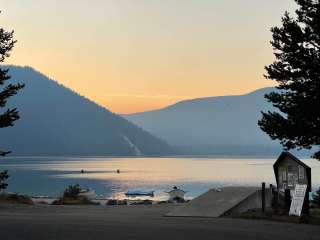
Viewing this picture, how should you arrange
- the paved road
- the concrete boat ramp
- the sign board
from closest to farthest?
the paved road < the sign board < the concrete boat ramp

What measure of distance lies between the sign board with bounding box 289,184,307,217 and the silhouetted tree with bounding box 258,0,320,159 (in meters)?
5.27

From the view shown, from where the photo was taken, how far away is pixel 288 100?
1023 inches

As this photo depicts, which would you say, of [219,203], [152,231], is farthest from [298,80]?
[152,231]

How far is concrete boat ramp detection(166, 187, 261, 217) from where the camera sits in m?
21.5

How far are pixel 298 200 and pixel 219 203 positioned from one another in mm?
3813

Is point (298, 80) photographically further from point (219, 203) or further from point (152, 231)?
point (152, 231)

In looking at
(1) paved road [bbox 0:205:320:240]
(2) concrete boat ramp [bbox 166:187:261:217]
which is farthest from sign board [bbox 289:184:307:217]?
(2) concrete boat ramp [bbox 166:187:261:217]

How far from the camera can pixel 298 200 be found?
1975cm

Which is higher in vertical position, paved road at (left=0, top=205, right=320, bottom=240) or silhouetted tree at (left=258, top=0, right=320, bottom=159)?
silhouetted tree at (left=258, top=0, right=320, bottom=159)

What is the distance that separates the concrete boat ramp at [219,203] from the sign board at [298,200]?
248 centimetres

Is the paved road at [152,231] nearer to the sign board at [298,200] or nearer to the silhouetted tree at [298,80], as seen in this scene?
the sign board at [298,200]

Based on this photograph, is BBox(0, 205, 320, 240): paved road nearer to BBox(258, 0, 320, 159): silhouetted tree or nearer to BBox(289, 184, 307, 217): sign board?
BBox(289, 184, 307, 217): sign board

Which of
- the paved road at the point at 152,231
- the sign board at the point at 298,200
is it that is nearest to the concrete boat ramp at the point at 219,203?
the sign board at the point at 298,200

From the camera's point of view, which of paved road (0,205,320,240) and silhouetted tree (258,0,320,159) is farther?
silhouetted tree (258,0,320,159)
